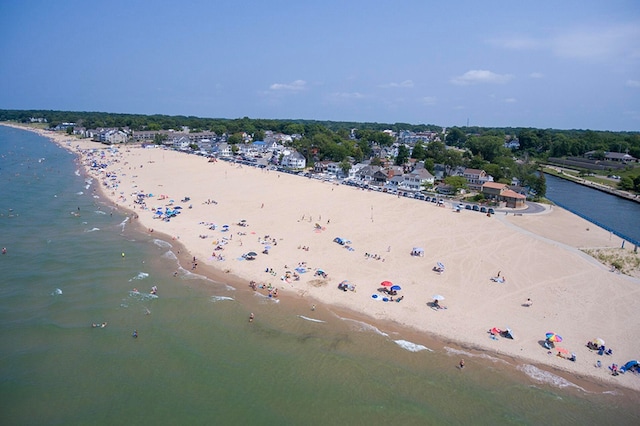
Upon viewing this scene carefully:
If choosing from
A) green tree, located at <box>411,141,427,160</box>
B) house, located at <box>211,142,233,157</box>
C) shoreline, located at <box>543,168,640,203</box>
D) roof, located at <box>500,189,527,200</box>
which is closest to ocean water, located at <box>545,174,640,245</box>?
shoreline, located at <box>543,168,640,203</box>

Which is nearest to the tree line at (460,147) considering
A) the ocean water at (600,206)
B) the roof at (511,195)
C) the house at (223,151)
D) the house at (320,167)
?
the house at (320,167)

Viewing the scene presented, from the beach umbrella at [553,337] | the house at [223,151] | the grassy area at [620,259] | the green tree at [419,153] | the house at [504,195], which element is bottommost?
the beach umbrella at [553,337]

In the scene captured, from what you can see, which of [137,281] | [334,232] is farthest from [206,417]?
[334,232]

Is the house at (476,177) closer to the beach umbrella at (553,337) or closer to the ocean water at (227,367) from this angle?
the beach umbrella at (553,337)

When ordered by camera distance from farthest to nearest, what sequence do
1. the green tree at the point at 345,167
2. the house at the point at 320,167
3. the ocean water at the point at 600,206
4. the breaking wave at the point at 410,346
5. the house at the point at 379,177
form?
the house at the point at 320,167, the green tree at the point at 345,167, the house at the point at 379,177, the ocean water at the point at 600,206, the breaking wave at the point at 410,346

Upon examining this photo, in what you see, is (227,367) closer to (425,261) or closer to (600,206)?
(425,261)

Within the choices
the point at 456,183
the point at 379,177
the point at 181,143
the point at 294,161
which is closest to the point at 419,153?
the point at 379,177
